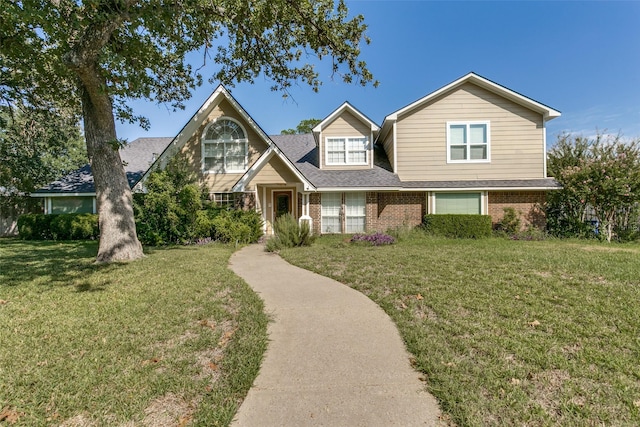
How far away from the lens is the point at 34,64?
1015 centimetres

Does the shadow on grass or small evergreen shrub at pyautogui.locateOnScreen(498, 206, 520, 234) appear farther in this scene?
small evergreen shrub at pyautogui.locateOnScreen(498, 206, 520, 234)

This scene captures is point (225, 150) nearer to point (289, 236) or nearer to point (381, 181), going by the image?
point (289, 236)

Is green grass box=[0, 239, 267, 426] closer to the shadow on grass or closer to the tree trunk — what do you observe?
the shadow on grass

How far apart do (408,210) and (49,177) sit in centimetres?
3105

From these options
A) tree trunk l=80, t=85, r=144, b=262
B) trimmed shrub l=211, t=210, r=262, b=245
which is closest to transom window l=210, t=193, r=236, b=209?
trimmed shrub l=211, t=210, r=262, b=245

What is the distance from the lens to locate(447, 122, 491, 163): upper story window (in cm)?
→ 1449

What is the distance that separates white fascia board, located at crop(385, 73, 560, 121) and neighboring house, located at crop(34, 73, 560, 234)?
5 cm

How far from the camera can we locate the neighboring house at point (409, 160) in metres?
14.0

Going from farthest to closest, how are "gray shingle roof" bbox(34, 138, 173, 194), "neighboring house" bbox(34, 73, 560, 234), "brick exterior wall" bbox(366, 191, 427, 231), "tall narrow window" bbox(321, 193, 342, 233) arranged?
1. "gray shingle roof" bbox(34, 138, 173, 194)
2. "tall narrow window" bbox(321, 193, 342, 233)
3. "brick exterior wall" bbox(366, 191, 427, 231)
4. "neighboring house" bbox(34, 73, 560, 234)

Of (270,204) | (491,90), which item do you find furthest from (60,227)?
(491,90)

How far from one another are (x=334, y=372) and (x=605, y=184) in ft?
48.3

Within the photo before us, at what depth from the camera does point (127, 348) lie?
3572 mm

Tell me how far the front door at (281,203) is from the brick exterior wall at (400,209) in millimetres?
4780

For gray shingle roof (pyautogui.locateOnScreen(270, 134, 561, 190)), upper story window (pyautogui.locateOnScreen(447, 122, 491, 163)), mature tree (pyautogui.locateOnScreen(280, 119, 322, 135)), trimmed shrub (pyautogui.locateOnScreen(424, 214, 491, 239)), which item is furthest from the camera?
mature tree (pyautogui.locateOnScreen(280, 119, 322, 135))
